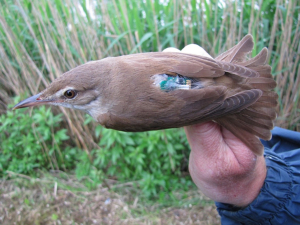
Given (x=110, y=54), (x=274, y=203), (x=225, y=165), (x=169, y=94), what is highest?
(x=169, y=94)

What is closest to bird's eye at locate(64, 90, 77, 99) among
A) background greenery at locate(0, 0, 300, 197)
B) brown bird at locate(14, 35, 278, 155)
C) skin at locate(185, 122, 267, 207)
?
brown bird at locate(14, 35, 278, 155)

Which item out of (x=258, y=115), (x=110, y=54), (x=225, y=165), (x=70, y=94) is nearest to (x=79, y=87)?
(x=70, y=94)

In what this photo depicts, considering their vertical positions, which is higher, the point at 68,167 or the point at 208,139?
the point at 208,139

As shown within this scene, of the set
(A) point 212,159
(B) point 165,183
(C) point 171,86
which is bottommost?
(B) point 165,183

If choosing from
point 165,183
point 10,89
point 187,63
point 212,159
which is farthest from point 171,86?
point 10,89

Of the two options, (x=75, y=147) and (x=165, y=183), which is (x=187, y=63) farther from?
(x=75, y=147)

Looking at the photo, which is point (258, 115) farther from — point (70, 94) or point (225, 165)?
point (70, 94)
